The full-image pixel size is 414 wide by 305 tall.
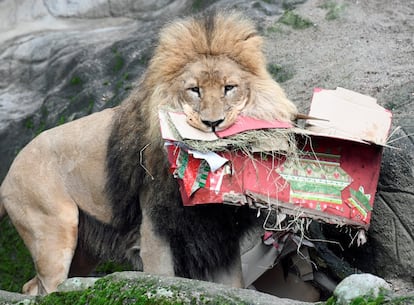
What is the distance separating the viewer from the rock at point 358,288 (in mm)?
3330

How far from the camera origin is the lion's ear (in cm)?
445

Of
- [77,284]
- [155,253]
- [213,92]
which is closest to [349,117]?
[213,92]

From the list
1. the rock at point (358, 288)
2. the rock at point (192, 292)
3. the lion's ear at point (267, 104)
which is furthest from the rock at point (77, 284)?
the lion's ear at point (267, 104)

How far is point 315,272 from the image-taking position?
5363 millimetres

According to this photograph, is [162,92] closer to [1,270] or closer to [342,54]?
[342,54]

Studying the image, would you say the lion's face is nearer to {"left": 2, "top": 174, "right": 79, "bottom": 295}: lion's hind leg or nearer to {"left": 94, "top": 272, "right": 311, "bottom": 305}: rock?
{"left": 94, "top": 272, "right": 311, "bottom": 305}: rock

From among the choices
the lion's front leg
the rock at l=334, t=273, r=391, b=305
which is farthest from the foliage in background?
the rock at l=334, t=273, r=391, b=305

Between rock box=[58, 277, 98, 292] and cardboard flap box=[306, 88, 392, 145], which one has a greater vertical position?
cardboard flap box=[306, 88, 392, 145]

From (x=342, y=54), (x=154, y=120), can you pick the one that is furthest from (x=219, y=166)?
(x=342, y=54)

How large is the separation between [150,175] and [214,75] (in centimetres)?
67

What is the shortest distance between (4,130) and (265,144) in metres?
3.73

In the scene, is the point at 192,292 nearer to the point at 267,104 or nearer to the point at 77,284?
the point at 77,284

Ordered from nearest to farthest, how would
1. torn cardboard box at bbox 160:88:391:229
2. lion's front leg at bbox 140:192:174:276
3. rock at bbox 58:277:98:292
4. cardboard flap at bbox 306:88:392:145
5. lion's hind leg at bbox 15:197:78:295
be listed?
rock at bbox 58:277:98:292
torn cardboard box at bbox 160:88:391:229
cardboard flap at bbox 306:88:392:145
lion's front leg at bbox 140:192:174:276
lion's hind leg at bbox 15:197:78:295

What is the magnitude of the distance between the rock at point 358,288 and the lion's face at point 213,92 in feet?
3.81
